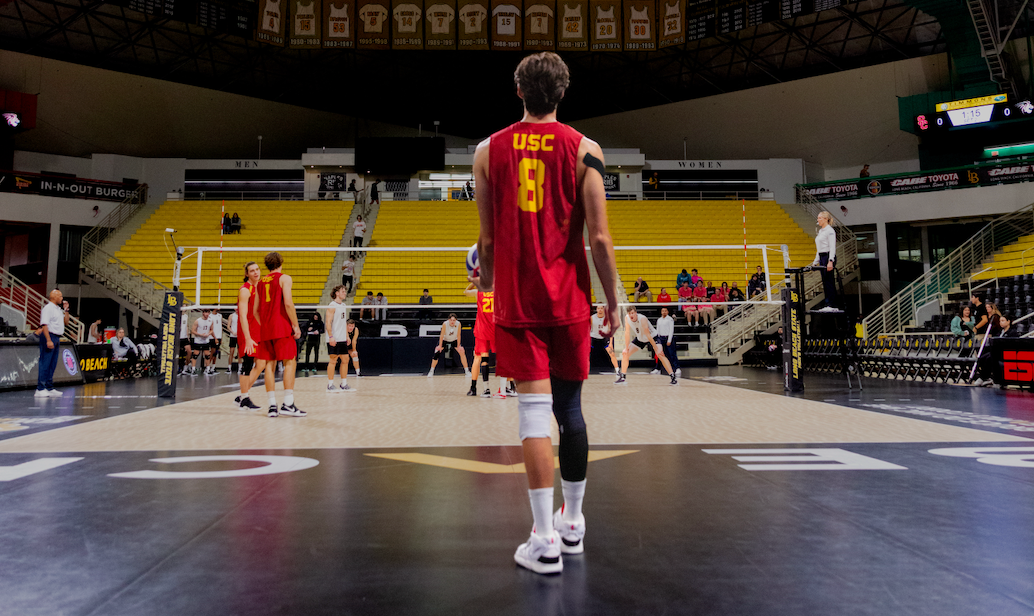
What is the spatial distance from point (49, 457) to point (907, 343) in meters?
13.8

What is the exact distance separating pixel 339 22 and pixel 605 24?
790 cm

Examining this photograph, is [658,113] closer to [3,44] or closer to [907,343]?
[907,343]

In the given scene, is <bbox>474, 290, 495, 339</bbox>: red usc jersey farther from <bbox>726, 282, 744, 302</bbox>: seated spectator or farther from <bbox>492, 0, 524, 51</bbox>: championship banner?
<bbox>492, 0, 524, 51</bbox>: championship banner

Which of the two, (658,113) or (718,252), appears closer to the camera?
(718,252)

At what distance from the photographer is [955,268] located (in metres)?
18.4

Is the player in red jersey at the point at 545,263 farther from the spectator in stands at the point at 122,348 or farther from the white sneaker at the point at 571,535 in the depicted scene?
the spectator in stands at the point at 122,348

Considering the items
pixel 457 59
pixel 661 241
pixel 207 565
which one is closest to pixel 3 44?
pixel 457 59

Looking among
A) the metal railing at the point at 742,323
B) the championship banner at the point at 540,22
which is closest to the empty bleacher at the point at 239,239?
the championship banner at the point at 540,22

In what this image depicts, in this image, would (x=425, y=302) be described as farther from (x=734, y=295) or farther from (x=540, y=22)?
(x=540, y=22)

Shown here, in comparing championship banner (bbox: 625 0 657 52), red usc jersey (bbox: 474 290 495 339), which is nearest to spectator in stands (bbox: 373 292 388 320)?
red usc jersey (bbox: 474 290 495 339)

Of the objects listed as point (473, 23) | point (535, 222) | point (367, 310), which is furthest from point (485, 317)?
point (473, 23)

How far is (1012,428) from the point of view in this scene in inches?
193

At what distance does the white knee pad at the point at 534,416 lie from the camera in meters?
2.07

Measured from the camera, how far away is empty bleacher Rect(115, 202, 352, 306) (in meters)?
20.1
